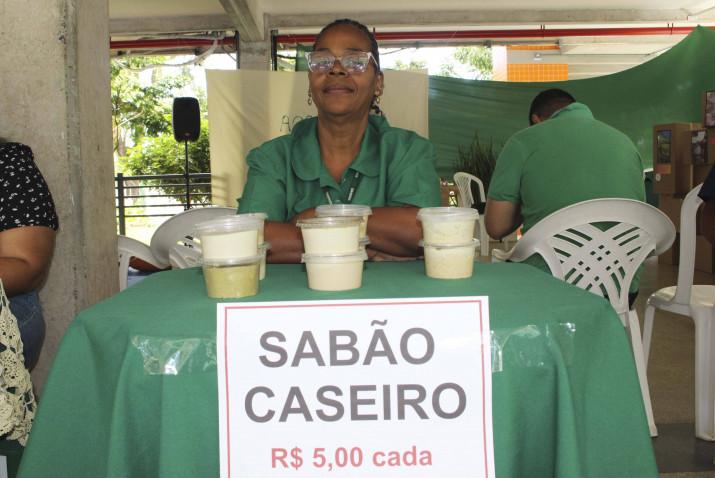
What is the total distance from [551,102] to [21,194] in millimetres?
2851

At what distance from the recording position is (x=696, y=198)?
2.55 m

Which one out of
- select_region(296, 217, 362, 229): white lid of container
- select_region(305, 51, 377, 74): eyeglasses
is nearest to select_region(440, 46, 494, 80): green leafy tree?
select_region(305, 51, 377, 74): eyeglasses

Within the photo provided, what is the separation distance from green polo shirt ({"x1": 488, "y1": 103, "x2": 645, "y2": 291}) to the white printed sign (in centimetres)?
191

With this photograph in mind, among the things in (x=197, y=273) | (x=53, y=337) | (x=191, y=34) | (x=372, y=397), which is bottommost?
(x=53, y=337)

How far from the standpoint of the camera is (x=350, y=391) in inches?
39.0

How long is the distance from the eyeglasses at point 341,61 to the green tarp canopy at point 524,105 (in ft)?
25.8

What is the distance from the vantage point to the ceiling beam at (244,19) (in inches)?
288

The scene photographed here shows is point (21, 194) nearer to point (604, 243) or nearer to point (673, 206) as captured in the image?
point (604, 243)

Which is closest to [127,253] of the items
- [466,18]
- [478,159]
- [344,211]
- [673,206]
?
[344,211]

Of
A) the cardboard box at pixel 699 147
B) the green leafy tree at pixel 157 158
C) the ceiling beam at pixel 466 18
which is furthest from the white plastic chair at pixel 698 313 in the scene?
the green leafy tree at pixel 157 158

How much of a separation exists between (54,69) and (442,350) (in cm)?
195

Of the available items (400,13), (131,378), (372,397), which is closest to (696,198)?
(372,397)

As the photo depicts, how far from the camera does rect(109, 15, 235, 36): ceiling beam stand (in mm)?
9227

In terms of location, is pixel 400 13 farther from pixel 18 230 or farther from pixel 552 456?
pixel 552 456
